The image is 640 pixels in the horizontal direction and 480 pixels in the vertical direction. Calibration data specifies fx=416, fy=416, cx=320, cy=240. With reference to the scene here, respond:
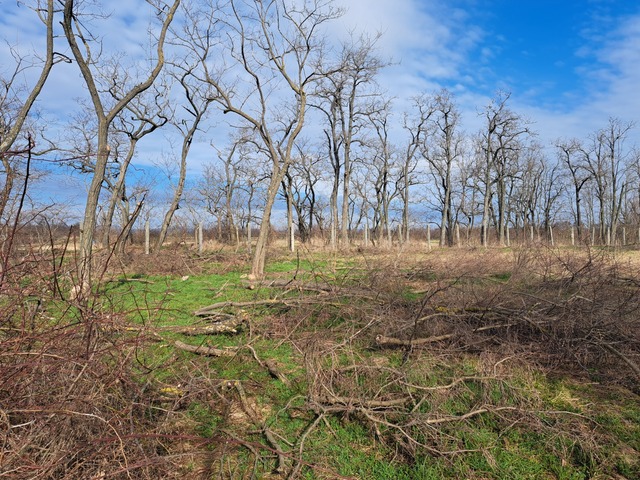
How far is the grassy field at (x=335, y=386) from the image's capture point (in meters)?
2.76

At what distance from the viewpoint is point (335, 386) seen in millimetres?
4363

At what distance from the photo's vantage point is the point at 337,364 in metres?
4.55

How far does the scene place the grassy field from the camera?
2.76 metres

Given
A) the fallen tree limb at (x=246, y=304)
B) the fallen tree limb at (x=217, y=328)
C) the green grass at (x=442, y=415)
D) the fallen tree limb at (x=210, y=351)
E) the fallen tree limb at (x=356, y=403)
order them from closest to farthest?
the green grass at (x=442, y=415) → the fallen tree limb at (x=356, y=403) → the fallen tree limb at (x=210, y=351) → the fallen tree limb at (x=217, y=328) → the fallen tree limb at (x=246, y=304)

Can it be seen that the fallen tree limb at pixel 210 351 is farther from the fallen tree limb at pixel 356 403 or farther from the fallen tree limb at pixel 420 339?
the fallen tree limb at pixel 420 339

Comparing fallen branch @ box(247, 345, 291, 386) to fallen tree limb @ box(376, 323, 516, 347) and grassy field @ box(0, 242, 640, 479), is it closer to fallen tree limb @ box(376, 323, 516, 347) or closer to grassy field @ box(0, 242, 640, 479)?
grassy field @ box(0, 242, 640, 479)

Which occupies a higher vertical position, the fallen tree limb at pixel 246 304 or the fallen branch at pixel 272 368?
the fallen tree limb at pixel 246 304

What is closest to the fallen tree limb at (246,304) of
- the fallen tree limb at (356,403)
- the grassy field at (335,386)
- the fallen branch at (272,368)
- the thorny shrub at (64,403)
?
the grassy field at (335,386)

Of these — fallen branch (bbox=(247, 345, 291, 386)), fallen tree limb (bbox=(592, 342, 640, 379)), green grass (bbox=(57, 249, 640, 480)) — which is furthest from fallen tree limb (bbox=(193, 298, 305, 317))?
fallen tree limb (bbox=(592, 342, 640, 379))

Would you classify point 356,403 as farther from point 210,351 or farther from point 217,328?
point 217,328

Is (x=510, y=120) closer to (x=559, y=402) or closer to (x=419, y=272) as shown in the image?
(x=419, y=272)

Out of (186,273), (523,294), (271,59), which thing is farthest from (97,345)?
(271,59)

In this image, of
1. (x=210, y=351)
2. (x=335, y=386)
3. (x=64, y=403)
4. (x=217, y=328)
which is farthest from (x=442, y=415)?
(x=217, y=328)

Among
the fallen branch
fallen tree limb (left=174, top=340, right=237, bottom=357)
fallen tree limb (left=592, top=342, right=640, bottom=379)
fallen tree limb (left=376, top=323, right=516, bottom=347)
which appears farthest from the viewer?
fallen tree limb (left=174, top=340, right=237, bottom=357)
